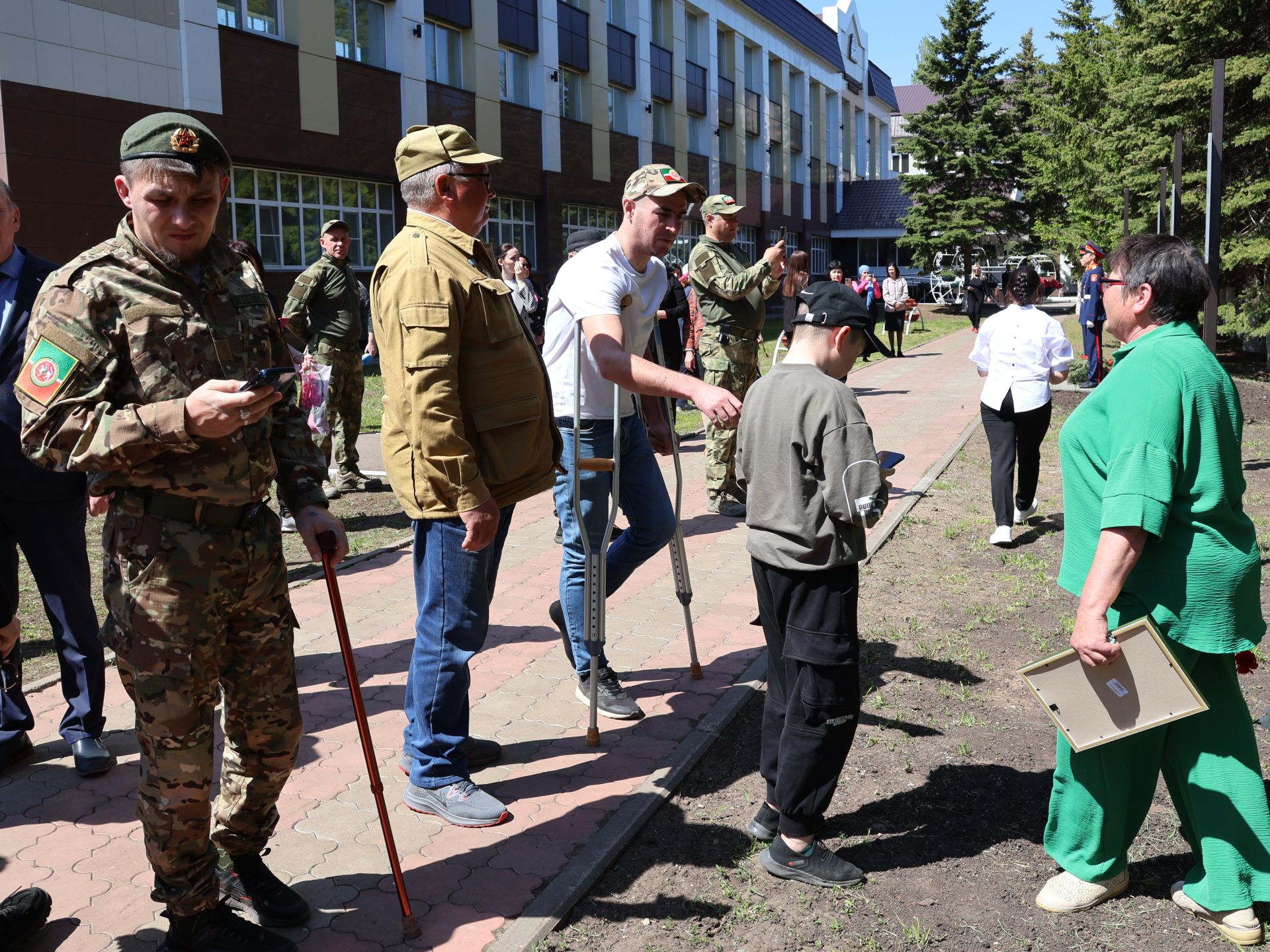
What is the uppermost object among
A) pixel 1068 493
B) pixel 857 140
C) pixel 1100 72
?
pixel 857 140

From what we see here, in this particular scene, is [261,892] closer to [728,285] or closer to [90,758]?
[90,758]

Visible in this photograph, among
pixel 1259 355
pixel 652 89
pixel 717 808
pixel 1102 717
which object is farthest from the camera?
pixel 652 89

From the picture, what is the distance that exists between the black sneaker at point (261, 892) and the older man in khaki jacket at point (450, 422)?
2.47 feet

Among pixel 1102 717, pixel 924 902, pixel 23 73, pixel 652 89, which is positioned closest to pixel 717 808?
pixel 924 902

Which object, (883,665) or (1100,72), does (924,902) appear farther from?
(1100,72)

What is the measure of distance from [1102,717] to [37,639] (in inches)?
223

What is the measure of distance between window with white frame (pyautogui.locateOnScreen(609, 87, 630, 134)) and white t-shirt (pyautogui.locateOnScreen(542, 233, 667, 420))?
99.3 ft

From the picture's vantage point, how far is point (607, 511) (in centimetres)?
486

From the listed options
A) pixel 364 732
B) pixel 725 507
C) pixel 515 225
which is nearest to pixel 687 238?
pixel 515 225

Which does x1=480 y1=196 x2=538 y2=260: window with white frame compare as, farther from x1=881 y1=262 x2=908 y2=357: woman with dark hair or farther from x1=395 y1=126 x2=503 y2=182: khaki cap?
x1=395 y1=126 x2=503 y2=182: khaki cap

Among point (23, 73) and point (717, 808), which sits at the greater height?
point (23, 73)

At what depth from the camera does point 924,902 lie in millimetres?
3574

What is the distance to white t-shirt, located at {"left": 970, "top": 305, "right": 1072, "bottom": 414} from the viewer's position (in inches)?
316

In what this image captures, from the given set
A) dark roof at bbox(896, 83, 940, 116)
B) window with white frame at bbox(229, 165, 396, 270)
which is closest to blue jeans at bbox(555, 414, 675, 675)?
window with white frame at bbox(229, 165, 396, 270)
